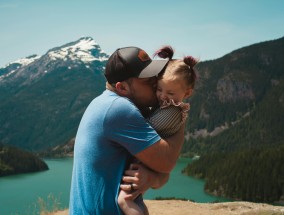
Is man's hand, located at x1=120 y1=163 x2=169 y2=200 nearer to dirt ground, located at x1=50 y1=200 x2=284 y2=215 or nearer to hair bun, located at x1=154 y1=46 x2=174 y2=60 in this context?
hair bun, located at x1=154 y1=46 x2=174 y2=60

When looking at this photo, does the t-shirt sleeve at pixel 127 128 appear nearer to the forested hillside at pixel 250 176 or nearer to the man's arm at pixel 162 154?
the man's arm at pixel 162 154

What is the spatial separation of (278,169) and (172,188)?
1024 inches

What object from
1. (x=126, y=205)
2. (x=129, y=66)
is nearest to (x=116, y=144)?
(x=126, y=205)

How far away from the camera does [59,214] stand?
16297 mm

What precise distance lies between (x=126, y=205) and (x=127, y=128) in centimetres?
57

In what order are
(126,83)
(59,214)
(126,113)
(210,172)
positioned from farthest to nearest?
(210,172), (59,214), (126,83), (126,113)

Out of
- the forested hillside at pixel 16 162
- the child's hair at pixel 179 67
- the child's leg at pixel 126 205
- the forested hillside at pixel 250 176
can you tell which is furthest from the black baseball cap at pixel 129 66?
the forested hillside at pixel 16 162

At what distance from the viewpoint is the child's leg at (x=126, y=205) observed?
3.22 metres

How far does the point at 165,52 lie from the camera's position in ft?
12.7

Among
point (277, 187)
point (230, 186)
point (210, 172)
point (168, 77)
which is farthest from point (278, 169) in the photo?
point (168, 77)

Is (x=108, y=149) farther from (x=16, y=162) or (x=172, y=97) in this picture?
(x=16, y=162)

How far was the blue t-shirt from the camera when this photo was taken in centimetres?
321

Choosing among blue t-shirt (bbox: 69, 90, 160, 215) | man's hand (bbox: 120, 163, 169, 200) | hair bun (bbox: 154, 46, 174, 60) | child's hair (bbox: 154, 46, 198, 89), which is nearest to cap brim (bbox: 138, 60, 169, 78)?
child's hair (bbox: 154, 46, 198, 89)

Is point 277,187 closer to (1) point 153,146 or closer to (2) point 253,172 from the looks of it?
(2) point 253,172
